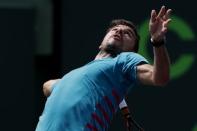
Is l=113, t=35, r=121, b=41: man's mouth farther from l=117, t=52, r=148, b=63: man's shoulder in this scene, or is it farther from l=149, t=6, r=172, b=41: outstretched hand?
l=149, t=6, r=172, b=41: outstretched hand

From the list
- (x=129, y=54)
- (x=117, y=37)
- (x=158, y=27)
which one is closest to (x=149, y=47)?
(x=117, y=37)

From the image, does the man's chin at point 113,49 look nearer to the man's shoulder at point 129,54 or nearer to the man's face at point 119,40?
the man's face at point 119,40

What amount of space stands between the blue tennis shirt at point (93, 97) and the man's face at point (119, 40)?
6.5 inches

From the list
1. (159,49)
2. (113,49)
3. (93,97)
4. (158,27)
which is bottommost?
(93,97)

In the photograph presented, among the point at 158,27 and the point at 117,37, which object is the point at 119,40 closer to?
the point at 117,37

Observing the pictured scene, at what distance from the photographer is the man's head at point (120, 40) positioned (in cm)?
509

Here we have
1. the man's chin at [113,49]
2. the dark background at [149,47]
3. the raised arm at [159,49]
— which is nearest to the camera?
the raised arm at [159,49]

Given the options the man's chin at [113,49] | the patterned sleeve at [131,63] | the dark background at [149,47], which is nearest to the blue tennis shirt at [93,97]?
the patterned sleeve at [131,63]

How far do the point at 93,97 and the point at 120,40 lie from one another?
1.49 ft

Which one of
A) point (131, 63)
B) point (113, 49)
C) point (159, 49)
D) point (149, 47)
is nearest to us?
point (159, 49)

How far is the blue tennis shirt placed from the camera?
4.83 meters

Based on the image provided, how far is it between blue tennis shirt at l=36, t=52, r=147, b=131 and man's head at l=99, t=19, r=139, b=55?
0.17 meters

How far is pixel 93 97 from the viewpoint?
485 centimetres

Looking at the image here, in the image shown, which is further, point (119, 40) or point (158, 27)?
point (119, 40)
